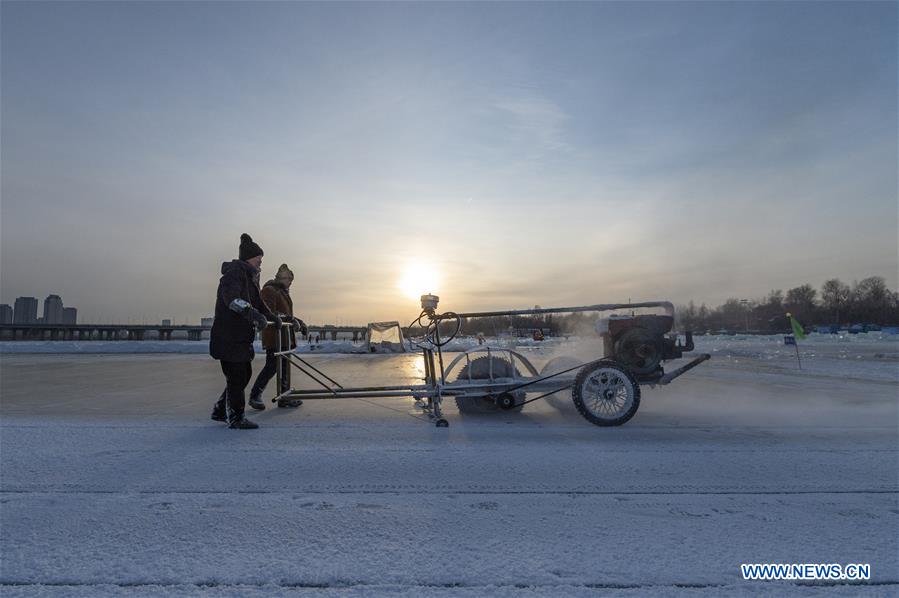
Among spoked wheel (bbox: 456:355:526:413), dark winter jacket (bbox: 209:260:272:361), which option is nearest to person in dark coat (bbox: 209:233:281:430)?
dark winter jacket (bbox: 209:260:272:361)

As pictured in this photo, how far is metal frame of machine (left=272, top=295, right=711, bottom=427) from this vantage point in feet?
17.6

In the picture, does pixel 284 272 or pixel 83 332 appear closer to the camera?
pixel 284 272

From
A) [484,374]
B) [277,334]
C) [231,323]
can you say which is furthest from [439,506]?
[277,334]

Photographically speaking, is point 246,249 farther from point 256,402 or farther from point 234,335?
point 256,402

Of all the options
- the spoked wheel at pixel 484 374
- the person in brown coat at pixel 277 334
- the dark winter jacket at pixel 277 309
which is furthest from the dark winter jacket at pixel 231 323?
the spoked wheel at pixel 484 374

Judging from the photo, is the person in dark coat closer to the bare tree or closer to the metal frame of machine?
the metal frame of machine

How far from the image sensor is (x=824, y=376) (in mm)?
11695

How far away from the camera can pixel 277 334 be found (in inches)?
262

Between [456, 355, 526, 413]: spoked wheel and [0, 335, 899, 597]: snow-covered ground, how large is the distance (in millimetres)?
594

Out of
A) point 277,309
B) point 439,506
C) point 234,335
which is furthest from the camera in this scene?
point 277,309

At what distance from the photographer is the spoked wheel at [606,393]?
529cm

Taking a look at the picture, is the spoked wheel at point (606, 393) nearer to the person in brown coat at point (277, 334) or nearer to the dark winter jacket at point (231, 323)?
the person in brown coat at point (277, 334)

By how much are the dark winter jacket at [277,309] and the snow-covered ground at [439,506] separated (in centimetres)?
141

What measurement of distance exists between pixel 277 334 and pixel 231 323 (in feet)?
4.39
